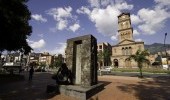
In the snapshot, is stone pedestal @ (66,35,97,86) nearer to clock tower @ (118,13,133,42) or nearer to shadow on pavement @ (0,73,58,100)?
shadow on pavement @ (0,73,58,100)

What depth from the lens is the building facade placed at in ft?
201

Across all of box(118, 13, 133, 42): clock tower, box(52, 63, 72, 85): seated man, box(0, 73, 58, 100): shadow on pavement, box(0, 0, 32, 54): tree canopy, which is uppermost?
box(118, 13, 133, 42): clock tower

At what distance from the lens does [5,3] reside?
15.2m

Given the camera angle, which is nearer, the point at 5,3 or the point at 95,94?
the point at 95,94

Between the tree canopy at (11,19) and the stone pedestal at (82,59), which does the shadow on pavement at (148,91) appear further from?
the tree canopy at (11,19)

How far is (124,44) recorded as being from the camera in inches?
2490

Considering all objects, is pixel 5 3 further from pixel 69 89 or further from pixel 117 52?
pixel 117 52

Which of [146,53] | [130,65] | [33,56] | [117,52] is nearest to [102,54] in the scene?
[117,52]

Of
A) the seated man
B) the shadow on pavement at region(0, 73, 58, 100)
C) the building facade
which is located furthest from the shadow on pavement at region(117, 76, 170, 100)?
the building facade

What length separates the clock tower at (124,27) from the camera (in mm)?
62719

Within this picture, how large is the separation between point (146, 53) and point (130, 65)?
36.7m

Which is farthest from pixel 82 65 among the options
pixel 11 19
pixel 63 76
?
pixel 11 19

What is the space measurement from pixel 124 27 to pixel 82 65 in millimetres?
56152

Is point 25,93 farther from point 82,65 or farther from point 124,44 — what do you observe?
point 124,44
